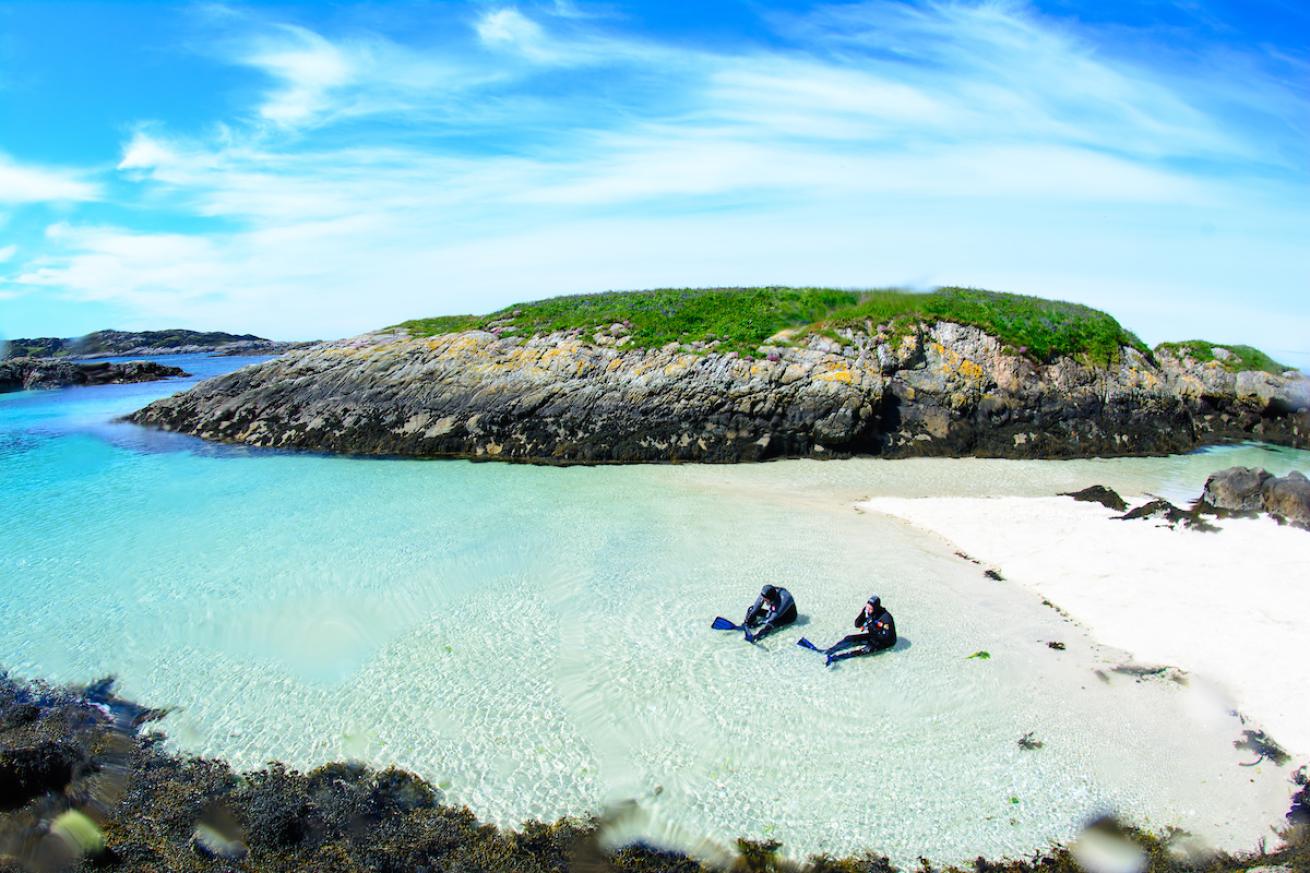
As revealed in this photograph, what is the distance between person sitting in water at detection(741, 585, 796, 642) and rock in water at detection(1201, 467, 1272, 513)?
1284cm

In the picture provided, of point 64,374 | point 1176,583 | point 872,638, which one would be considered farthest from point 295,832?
point 64,374

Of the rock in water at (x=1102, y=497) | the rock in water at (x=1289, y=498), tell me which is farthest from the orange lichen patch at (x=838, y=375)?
the rock in water at (x=1289, y=498)

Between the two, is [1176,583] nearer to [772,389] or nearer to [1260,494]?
[1260,494]

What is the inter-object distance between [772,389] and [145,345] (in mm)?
132559

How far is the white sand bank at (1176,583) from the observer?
31.4 feet

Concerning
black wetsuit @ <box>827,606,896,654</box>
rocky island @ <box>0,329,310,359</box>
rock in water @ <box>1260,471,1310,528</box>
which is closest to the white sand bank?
rock in water @ <box>1260,471,1310,528</box>

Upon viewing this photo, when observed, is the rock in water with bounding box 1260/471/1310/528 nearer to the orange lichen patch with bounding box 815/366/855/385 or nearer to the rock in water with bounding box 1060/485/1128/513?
the rock in water with bounding box 1060/485/1128/513

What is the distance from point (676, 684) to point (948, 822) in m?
3.78

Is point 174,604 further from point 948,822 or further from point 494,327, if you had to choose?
point 494,327

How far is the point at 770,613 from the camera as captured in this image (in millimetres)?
11102

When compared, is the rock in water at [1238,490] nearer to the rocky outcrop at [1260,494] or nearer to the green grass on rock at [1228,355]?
the rocky outcrop at [1260,494]

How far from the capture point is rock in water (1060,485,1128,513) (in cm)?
1736

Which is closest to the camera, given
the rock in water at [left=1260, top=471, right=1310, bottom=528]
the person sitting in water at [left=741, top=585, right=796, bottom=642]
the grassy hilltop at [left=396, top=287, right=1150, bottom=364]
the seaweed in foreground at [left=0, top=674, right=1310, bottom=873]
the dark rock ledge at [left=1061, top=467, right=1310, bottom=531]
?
the seaweed in foreground at [left=0, top=674, right=1310, bottom=873]

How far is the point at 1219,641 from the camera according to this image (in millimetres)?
10398
